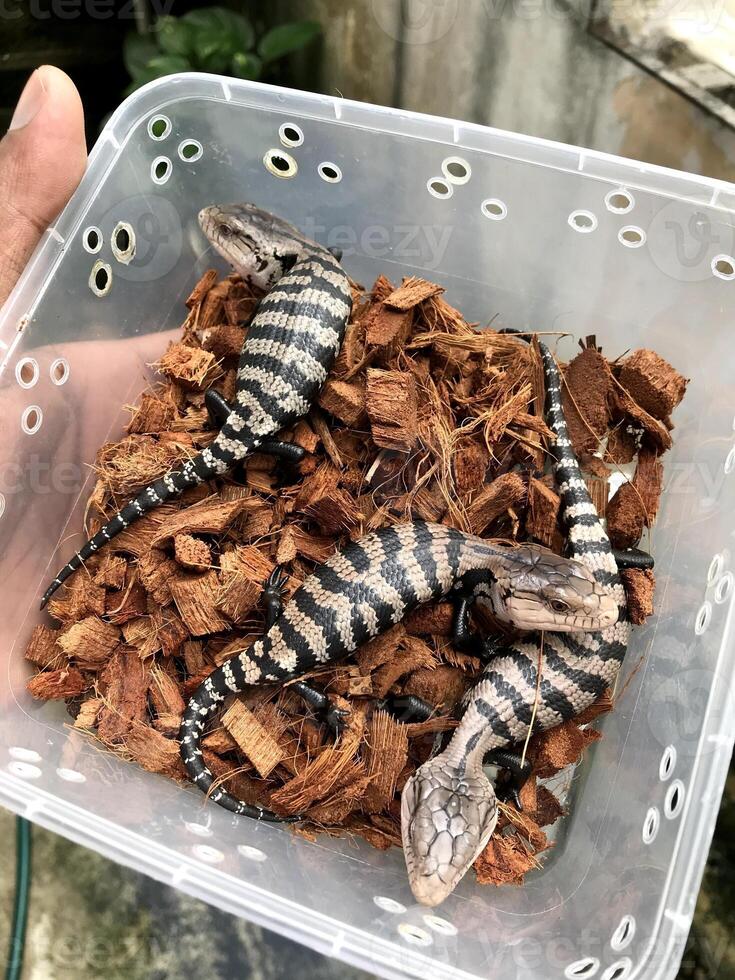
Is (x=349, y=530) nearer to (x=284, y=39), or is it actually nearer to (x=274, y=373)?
(x=274, y=373)

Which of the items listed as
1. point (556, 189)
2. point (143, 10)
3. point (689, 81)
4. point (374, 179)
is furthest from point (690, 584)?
point (143, 10)

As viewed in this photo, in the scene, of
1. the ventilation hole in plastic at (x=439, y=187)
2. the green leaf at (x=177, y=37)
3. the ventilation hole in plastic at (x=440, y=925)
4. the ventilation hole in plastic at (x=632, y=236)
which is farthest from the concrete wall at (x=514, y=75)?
the ventilation hole in plastic at (x=440, y=925)

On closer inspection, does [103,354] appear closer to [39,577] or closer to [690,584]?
[39,577]

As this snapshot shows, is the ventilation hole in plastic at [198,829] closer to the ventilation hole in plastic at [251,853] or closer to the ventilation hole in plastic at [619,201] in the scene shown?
the ventilation hole in plastic at [251,853]

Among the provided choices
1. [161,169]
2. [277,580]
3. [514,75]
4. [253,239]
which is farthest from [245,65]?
[277,580]

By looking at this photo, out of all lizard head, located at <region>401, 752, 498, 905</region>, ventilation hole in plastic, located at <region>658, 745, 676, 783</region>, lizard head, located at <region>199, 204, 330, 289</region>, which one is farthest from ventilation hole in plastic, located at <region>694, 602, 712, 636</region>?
lizard head, located at <region>199, 204, 330, 289</region>

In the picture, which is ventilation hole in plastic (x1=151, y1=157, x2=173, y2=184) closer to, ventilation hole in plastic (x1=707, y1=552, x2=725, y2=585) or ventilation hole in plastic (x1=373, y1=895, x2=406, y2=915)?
ventilation hole in plastic (x1=707, y1=552, x2=725, y2=585)
